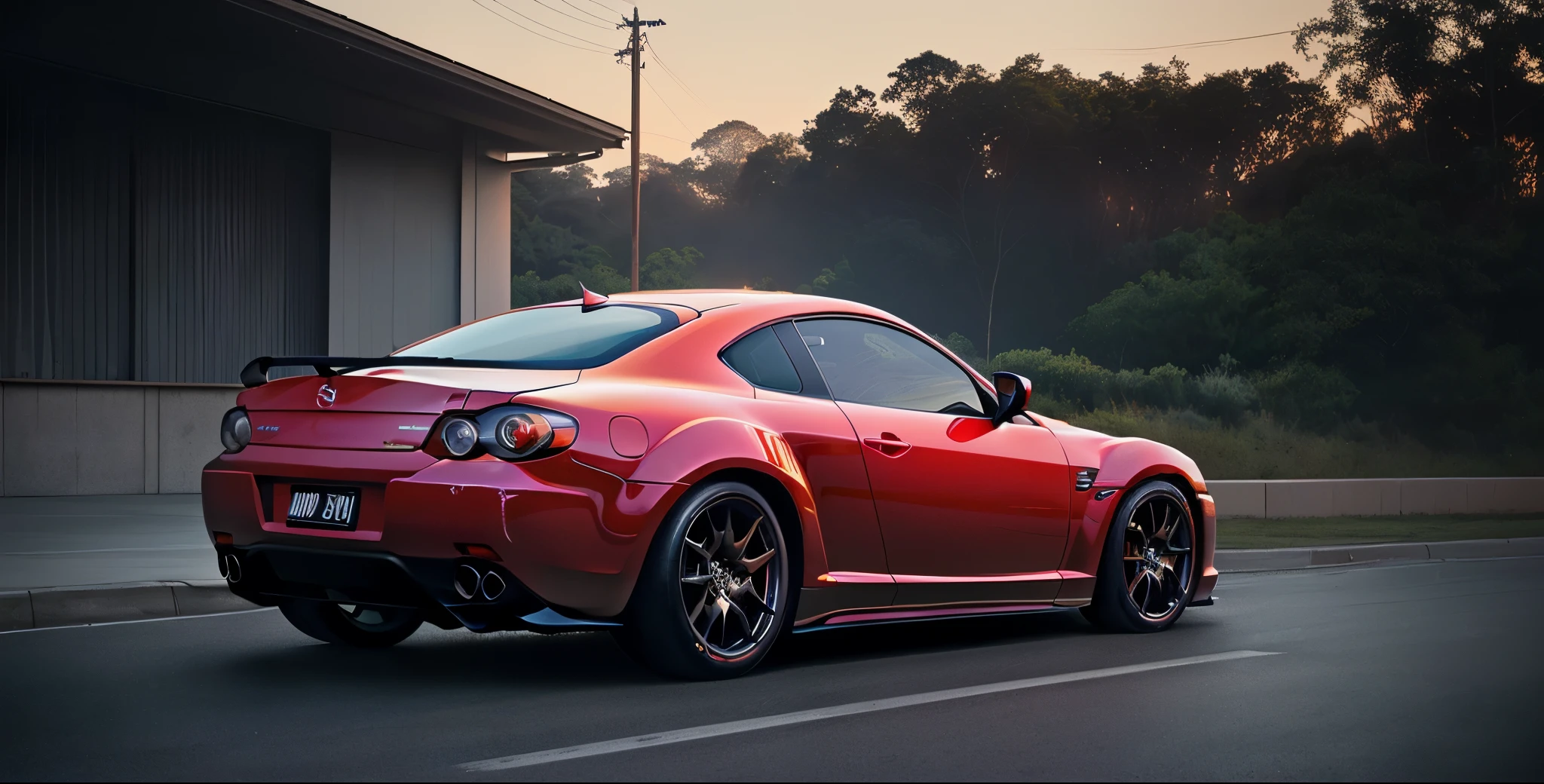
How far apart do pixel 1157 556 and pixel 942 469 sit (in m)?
1.74

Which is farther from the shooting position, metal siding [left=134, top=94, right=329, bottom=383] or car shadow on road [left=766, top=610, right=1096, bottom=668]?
metal siding [left=134, top=94, right=329, bottom=383]

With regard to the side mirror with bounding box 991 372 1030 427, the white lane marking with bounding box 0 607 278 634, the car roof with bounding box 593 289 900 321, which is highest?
the car roof with bounding box 593 289 900 321

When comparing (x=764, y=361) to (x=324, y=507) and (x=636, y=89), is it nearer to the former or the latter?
(x=324, y=507)

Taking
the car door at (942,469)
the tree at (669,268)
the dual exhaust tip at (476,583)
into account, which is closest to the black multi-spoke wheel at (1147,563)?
the car door at (942,469)

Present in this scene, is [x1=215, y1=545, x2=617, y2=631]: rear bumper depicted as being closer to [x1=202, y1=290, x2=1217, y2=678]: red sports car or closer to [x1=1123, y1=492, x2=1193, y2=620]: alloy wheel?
[x1=202, y1=290, x2=1217, y2=678]: red sports car

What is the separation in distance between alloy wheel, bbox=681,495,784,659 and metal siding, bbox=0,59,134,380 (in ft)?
47.6

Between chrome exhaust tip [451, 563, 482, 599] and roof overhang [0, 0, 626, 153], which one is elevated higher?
roof overhang [0, 0, 626, 153]

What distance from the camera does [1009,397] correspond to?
21.7ft

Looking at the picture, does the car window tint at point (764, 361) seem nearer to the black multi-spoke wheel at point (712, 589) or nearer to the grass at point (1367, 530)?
the black multi-spoke wheel at point (712, 589)

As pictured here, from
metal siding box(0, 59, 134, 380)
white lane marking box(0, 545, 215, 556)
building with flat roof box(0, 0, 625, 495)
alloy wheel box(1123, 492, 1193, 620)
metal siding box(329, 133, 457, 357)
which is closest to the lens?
alloy wheel box(1123, 492, 1193, 620)

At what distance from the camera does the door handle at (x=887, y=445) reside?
5836 mm

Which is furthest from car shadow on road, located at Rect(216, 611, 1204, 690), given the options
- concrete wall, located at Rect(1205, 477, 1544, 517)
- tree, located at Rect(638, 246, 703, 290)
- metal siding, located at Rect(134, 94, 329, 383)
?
tree, located at Rect(638, 246, 703, 290)

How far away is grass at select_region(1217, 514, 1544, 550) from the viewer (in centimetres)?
1405

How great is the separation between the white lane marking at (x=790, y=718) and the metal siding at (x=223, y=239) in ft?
52.4
